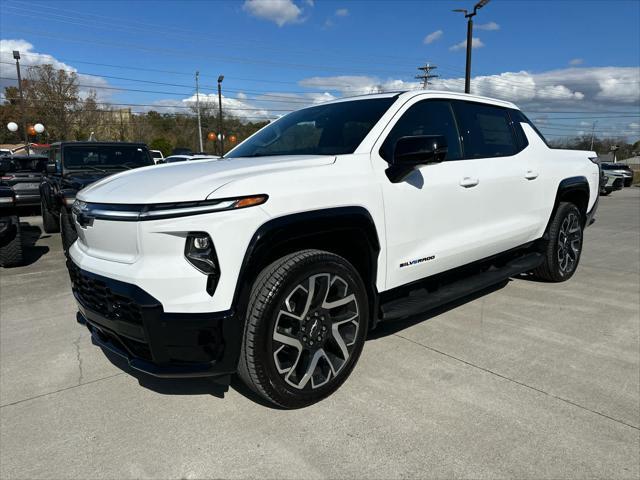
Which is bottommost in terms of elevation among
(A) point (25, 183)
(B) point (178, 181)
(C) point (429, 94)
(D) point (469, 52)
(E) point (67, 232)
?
(E) point (67, 232)

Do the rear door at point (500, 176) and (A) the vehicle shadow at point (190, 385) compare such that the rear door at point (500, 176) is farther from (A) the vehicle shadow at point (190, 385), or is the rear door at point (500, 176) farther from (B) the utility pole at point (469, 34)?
(B) the utility pole at point (469, 34)

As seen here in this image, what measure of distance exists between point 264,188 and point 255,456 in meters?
1.31

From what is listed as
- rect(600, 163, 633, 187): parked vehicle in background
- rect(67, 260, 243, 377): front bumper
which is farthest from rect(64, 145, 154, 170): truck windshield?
rect(600, 163, 633, 187): parked vehicle in background

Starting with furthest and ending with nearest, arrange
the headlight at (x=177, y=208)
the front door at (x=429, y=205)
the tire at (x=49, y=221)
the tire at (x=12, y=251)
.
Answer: the tire at (x=49, y=221) → the tire at (x=12, y=251) → the front door at (x=429, y=205) → the headlight at (x=177, y=208)

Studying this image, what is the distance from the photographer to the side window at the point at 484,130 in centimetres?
369

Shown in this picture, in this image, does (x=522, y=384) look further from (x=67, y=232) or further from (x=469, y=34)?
(x=469, y=34)

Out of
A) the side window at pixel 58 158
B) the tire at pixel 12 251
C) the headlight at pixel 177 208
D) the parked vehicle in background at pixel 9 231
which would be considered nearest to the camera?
the headlight at pixel 177 208

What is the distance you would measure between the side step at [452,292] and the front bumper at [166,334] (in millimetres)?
1152

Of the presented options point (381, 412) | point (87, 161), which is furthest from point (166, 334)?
point (87, 161)

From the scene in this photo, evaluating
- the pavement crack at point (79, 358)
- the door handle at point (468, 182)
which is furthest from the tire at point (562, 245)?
the pavement crack at point (79, 358)

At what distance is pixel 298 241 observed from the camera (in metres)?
2.60

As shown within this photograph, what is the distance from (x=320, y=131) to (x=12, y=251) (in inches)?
195

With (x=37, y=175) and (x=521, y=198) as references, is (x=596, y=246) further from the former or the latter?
(x=37, y=175)

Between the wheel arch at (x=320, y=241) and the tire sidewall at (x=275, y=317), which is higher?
the wheel arch at (x=320, y=241)
